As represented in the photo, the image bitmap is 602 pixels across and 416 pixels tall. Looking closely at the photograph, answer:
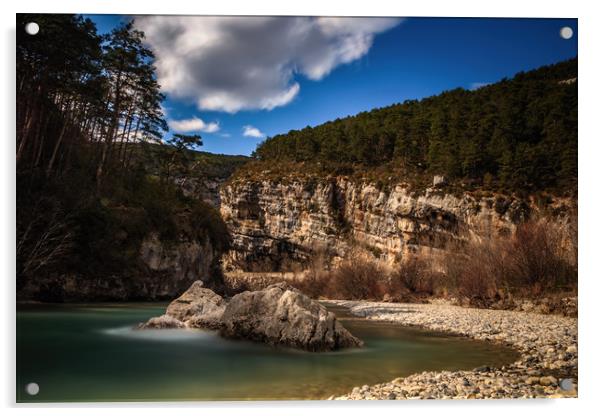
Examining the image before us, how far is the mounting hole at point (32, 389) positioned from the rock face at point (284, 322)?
367 centimetres

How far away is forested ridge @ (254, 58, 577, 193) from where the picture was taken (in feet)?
24.5

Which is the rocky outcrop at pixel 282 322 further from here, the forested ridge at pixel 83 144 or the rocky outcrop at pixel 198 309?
the forested ridge at pixel 83 144

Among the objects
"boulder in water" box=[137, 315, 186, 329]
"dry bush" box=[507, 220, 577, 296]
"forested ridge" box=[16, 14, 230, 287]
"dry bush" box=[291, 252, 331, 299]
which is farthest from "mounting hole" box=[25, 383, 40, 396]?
"dry bush" box=[291, 252, 331, 299]

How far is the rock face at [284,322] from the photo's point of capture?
796 centimetres

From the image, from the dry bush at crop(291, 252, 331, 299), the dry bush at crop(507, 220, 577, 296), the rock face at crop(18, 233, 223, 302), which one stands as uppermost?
the dry bush at crop(507, 220, 577, 296)

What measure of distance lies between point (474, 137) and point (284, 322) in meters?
14.2

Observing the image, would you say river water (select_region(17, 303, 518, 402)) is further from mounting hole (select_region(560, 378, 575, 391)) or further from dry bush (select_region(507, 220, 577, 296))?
dry bush (select_region(507, 220, 577, 296))

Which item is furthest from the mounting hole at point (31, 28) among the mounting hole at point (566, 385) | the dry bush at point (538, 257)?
the dry bush at point (538, 257)

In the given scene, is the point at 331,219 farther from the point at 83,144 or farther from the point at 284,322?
the point at 284,322

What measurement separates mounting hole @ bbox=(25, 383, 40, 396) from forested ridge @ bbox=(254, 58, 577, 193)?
596 centimetres

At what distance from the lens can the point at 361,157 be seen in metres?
46.7

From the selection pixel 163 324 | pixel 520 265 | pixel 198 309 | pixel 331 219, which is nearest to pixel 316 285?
pixel 520 265
